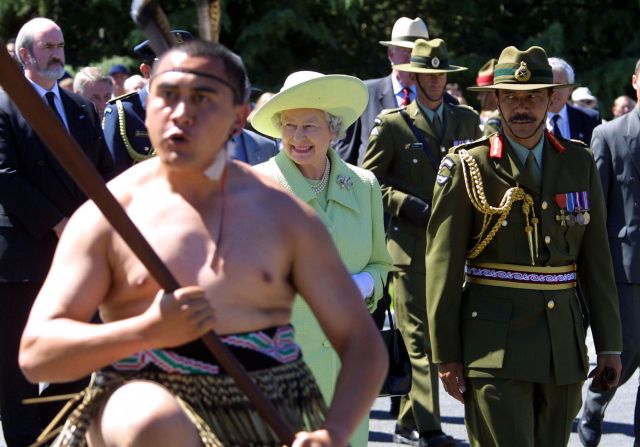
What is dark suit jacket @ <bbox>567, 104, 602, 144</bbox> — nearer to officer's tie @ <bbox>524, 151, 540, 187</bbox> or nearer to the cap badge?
the cap badge

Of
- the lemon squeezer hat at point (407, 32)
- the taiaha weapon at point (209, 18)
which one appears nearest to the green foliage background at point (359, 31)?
the lemon squeezer hat at point (407, 32)

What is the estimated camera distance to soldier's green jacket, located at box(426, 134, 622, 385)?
5586 mm

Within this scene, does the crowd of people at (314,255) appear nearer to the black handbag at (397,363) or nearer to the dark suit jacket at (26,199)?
the dark suit jacket at (26,199)

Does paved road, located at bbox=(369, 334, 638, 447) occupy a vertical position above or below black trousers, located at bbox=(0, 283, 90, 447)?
below

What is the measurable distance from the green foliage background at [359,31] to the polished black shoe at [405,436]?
432 inches

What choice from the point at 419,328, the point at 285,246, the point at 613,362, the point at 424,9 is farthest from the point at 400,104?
the point at 424,9

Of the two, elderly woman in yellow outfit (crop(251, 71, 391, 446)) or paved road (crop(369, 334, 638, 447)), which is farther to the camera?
paved road (crop(369, 334, 638, 447))

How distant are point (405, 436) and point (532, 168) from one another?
9.44ft

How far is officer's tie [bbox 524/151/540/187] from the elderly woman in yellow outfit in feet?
2.03

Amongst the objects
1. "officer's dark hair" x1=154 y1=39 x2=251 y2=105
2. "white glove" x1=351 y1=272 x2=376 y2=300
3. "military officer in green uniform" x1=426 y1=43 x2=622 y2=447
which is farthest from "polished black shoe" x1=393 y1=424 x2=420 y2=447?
"officer's dark hair" x1=154 y1=39 x2=251 y2=105

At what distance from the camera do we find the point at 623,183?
7.96 metres

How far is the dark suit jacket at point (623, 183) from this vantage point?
7.95 metres

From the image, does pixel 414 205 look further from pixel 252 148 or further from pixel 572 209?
pixel 572 209

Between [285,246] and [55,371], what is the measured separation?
580mm
